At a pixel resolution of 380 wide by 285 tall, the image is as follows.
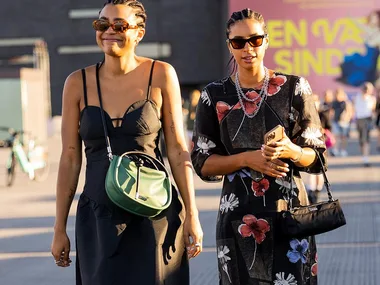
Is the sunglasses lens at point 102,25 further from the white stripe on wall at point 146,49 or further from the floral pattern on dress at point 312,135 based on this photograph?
the white stripe on wall at point 146,49

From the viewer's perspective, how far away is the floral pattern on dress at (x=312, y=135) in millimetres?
4820

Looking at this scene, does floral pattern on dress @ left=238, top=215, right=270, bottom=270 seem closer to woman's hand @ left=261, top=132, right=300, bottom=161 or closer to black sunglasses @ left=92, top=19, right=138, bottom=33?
woman's hand @ left=261, top=132, right=300, bottom=161

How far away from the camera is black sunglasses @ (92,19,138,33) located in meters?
4.59

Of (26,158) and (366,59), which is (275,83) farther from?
(366,59)

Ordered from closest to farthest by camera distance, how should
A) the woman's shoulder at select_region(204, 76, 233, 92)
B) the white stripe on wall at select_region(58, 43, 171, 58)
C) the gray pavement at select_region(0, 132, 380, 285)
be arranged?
1. the woman's shoulder at select_region(204, 76, 233, 92)
2. the gray pavement at select_region(0, 132, 380, 285)
3. the white stripe on wall at select_region(58, 43, 171, 58)

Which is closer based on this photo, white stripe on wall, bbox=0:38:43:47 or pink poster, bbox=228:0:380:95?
pink poster, bbox=228:0:380:95

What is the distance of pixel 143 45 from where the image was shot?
7306 centimetres

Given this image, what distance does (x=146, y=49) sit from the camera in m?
72.8

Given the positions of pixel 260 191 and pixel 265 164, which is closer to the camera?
pixel 265 164

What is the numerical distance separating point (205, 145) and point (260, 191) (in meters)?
0.36

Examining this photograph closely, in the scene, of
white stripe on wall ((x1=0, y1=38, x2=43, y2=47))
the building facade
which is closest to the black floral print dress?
the building facade

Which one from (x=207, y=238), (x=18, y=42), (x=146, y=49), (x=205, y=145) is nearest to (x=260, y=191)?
(x=205, y=145)

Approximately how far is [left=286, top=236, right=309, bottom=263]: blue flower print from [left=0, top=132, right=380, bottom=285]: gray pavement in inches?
149

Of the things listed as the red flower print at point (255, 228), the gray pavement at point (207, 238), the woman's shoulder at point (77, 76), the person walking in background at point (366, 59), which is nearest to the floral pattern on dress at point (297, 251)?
the red flower print at point (255, 228)
